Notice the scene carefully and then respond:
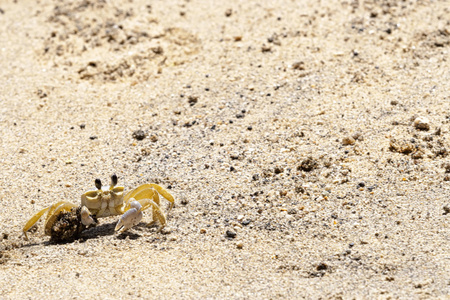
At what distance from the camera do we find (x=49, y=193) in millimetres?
5176

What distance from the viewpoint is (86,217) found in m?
4.49

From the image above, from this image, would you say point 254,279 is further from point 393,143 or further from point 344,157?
point 393,143

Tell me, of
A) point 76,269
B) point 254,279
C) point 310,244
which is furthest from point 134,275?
point 310,244

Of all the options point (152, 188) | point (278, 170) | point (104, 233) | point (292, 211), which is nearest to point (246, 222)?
point (292, 211)

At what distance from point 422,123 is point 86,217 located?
3159 millimetres

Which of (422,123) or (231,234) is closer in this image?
(231,234)

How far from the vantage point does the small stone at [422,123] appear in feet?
17.5

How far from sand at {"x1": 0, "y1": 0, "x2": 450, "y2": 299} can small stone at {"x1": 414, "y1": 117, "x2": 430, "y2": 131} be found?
1cm

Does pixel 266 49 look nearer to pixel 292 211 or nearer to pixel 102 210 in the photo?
pixel 292 211

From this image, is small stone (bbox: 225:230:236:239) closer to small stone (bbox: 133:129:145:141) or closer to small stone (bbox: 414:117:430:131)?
small stone (bbox: 133:129:145:141)

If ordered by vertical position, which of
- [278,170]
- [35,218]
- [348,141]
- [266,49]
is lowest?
[35,218]

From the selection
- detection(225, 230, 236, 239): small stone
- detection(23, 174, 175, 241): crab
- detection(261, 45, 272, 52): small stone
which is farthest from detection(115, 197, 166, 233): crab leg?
detection(261, 45, 272, 52): small stone

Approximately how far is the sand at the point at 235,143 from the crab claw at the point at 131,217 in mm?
117

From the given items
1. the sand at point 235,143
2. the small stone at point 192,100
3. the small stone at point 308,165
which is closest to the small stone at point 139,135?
the sand at point 235,143
